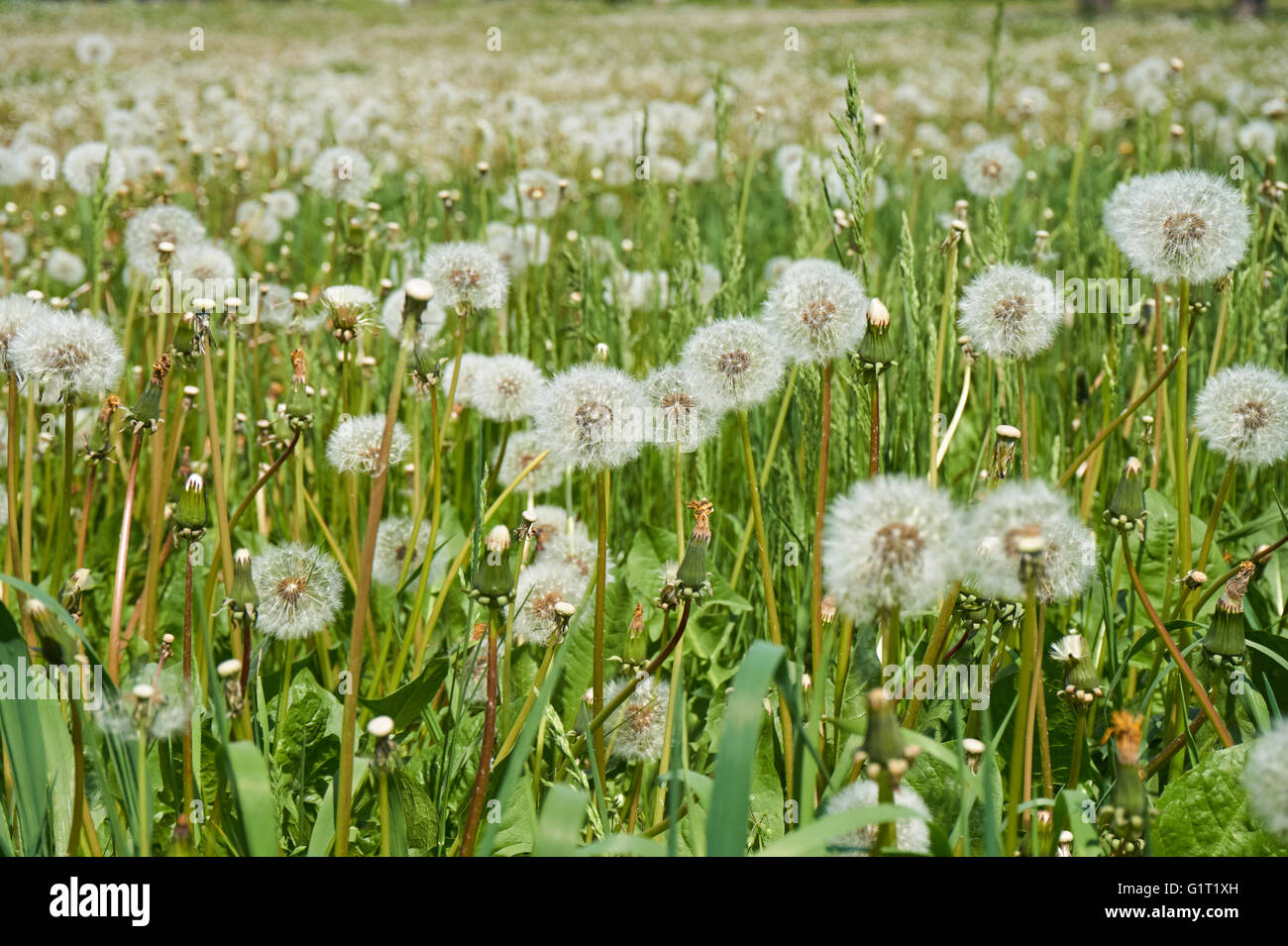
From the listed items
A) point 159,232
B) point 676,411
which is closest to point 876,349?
point 676,411

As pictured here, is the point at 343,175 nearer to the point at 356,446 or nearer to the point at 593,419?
the point at 356,446

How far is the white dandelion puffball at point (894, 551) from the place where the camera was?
1101 mm

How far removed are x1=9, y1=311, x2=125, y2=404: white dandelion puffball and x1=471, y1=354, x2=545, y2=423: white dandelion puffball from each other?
2.42 ft

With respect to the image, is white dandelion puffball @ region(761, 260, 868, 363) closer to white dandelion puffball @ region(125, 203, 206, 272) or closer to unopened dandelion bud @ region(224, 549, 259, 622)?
unopened dandelion bud @ region(224, 549, 259, 622)

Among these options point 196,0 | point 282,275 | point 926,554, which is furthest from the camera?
point 196,0

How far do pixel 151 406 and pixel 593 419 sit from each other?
68 cm

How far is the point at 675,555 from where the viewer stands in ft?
7.47

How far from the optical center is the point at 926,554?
43.2 inches

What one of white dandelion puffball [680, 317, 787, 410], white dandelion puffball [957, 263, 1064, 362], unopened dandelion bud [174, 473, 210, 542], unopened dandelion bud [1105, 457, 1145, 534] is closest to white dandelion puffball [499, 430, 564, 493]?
white dandelion puffball [680, 317, 787, 410]

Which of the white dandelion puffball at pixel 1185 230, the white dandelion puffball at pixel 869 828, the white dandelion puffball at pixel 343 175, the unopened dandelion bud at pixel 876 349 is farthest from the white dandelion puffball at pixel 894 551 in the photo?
the white dandelion puffball at pixel 343 175

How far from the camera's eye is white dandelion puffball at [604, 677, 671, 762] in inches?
67.9
